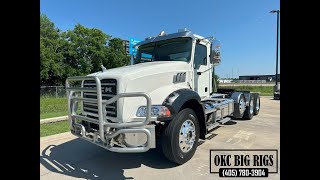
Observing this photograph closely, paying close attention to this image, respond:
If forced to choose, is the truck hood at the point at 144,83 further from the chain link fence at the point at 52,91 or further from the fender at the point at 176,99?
the chain link fence at the point at 52,91

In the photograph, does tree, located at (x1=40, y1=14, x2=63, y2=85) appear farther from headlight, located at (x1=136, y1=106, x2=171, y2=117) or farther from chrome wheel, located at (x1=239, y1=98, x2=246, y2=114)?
headlight, located at (x1=136, y1=106, x2=171, y2=117)

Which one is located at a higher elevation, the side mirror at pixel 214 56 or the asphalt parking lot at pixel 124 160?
the side mirror at pixel 214 56

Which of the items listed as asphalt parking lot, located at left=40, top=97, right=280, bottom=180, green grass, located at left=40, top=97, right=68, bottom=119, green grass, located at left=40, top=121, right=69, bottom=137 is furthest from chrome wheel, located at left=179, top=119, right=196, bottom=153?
green grass, located at left=40, top=97, right=68, bottom=119

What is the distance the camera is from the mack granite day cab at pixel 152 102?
3619 millimetres

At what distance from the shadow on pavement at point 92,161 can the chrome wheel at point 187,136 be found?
395 millimetres

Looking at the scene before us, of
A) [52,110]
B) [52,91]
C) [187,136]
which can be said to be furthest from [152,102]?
[52,91]

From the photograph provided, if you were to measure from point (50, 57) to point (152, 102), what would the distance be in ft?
85.5

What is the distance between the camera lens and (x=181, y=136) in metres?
4.22

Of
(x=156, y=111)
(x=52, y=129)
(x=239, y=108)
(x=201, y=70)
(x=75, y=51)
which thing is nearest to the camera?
(x=156, y=111)

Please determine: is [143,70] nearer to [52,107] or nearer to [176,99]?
[176,99]

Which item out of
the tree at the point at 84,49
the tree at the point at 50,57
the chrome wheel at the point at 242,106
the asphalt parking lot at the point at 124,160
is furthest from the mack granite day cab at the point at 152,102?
the tree at the point at 84,49

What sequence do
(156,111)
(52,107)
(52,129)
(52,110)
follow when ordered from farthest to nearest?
(52,107) < (52,110) < (52,129) < (156,111)
